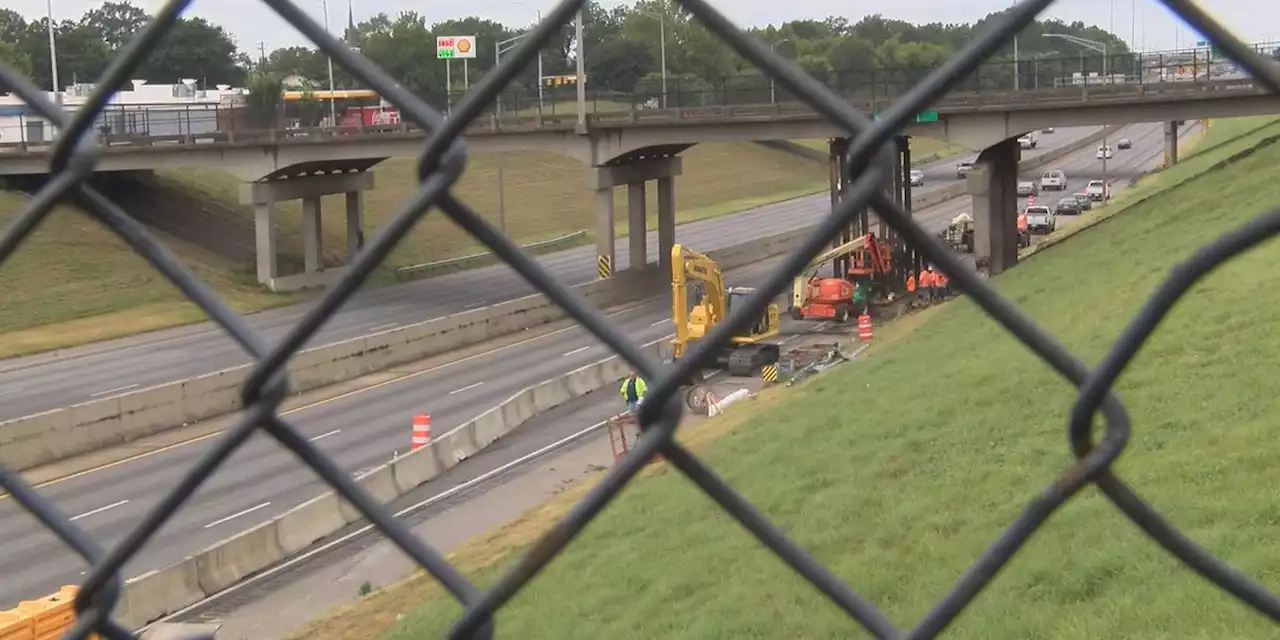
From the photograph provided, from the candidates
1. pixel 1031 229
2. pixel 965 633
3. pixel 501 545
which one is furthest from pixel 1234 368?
pixel 1031 229

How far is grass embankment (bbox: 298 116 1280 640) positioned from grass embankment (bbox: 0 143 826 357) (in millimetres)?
8015

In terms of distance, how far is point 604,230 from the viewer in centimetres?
4050

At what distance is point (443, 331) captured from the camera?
29.1 m

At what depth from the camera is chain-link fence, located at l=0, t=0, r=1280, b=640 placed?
160cm

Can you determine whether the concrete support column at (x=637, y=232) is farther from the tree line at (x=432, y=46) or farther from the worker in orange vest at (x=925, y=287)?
the tree line at (x=432, y=46)

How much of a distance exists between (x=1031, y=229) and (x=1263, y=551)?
44.7m

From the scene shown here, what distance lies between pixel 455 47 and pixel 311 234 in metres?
39.3

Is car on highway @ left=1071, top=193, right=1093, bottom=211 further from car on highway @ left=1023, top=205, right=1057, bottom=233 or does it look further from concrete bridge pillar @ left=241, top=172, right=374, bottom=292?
concrete bridge pillar @ left=241, top=172, right=374, bottom=292

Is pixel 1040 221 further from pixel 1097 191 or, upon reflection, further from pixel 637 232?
pixel 637 232

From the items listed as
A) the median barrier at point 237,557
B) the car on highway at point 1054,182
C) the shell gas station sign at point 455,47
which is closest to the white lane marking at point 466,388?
the median barrier at point 237,557

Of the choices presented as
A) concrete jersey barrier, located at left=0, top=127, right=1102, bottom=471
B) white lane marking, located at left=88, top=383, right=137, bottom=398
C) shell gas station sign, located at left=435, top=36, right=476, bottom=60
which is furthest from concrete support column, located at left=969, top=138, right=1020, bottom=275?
shell gas station sign, located at left=435, top=36, right=476, bottom=60

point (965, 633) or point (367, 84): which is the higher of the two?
point (367, 84)

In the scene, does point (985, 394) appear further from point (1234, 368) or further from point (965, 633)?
point (965, 633)

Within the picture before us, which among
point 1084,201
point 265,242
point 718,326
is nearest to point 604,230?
point 265,242
